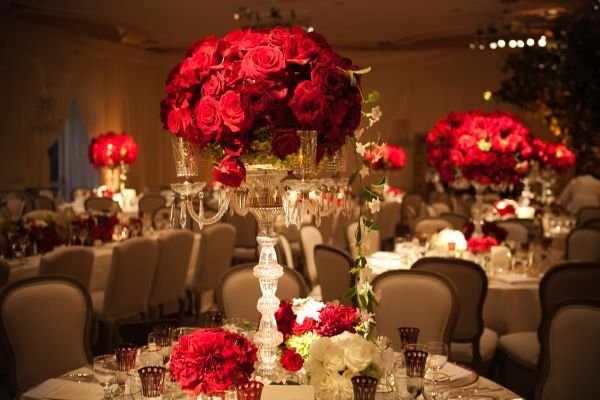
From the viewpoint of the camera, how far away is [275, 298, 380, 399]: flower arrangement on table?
→ 2.24 m

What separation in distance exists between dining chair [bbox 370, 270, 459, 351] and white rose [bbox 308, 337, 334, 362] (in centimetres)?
149

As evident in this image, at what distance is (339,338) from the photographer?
91.8 inches

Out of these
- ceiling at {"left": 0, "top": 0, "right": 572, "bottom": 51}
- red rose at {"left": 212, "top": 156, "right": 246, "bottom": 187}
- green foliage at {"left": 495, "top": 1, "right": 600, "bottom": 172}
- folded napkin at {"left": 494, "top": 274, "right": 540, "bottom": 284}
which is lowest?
folded napkin at {"left": 494, "top": 274, "right": 540, "bottom": 284}

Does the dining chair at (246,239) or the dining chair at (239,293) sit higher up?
the dining chair at (239,293)

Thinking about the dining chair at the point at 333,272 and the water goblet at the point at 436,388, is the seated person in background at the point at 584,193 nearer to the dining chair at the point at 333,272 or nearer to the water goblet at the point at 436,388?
the dining chair at the point at 333,272

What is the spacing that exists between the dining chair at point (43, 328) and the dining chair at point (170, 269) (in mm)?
2359

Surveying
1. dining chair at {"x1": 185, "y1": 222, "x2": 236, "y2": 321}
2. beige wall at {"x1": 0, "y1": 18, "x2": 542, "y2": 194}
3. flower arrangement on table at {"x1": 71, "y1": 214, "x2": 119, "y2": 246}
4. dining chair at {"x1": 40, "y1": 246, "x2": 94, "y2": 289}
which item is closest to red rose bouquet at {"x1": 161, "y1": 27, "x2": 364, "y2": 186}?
dining chair at {"x1": 40, "y1": 246, "x2": 94, "y2": 289}

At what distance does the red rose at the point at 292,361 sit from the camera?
92.7 inches

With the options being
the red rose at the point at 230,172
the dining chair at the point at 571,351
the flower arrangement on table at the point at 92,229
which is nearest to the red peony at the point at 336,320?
the red rose at the point at 230,172

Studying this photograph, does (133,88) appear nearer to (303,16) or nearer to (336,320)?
(303,16)

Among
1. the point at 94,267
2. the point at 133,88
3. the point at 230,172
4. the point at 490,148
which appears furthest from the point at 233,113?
the point at 133,88

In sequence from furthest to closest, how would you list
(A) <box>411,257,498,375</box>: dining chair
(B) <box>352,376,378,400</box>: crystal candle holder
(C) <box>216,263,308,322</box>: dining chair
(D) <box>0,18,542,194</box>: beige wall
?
1. (D) <box>0,18,542,194</box>: beige wall
2. (A) <box>411,257,498,375</box>: dining chair
3. (C) <box>216,263,308,322</box>: dining chair
4. (B) <box>352,376,378,400</box>: crystal candle holder

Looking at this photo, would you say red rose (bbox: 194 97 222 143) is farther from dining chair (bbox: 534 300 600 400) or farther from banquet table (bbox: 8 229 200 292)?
banquet table (bbox: 8 229 200 292)

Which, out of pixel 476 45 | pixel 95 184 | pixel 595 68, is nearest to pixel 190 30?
pixel 95 184
